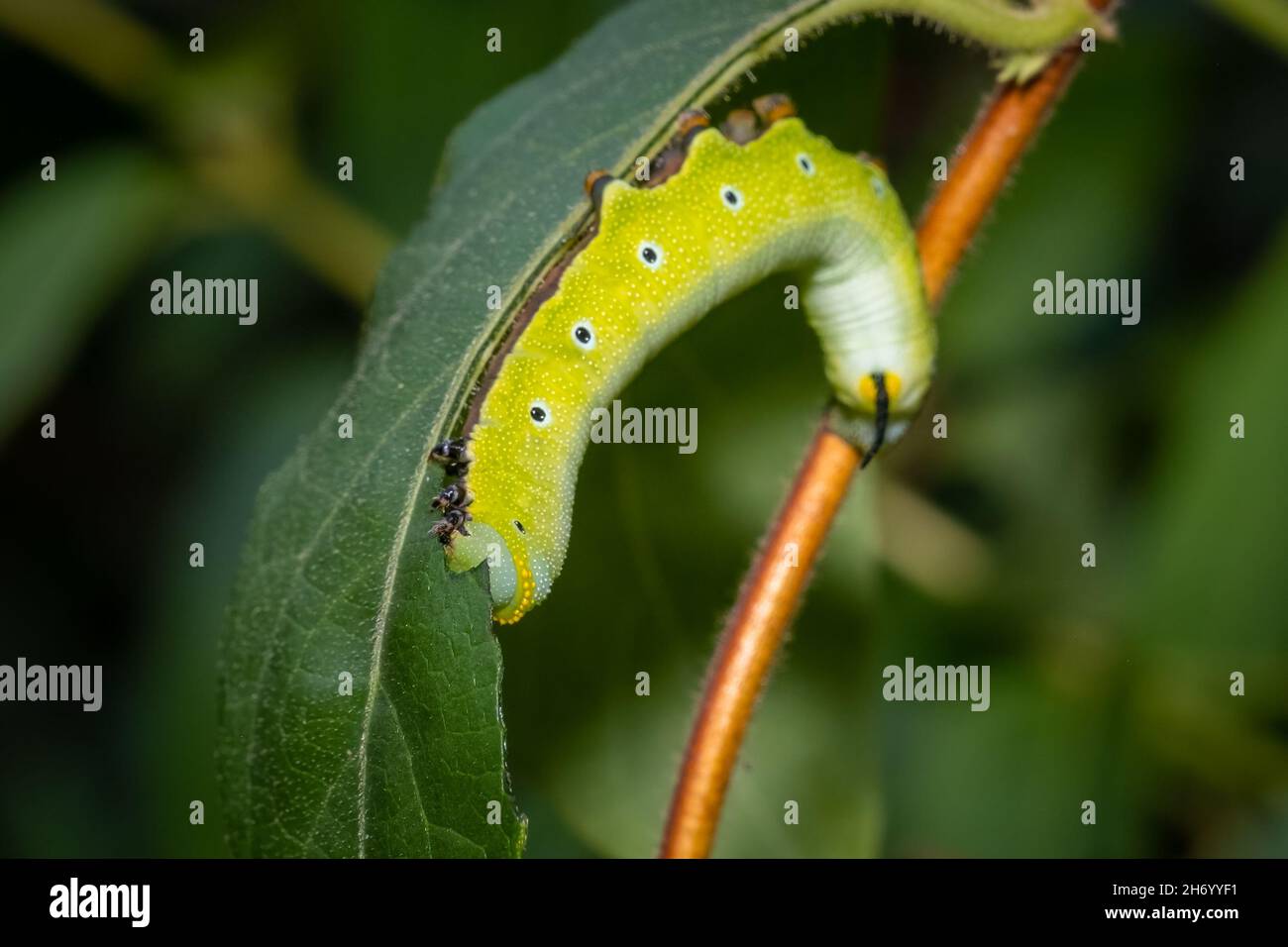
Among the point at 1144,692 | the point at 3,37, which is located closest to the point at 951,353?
the point at 1144,692

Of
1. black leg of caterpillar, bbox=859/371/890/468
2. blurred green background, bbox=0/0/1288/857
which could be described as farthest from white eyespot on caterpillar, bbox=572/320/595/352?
blurred green background, bbox=0/0/1288/857

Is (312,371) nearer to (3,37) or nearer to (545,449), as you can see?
(3,37)

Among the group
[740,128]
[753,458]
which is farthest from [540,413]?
[753,458]

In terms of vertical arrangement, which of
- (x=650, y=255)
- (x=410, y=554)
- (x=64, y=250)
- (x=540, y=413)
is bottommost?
(x=410, y=554)

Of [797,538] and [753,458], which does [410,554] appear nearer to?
[797,538]

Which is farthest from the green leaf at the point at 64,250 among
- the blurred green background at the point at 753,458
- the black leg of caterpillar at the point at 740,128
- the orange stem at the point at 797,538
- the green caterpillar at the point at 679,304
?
the orange stem at the point at 797,538

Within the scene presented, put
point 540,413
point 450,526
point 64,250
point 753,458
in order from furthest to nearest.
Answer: point 64,250 < point 753,458 < point 540,413 < point 450,526
